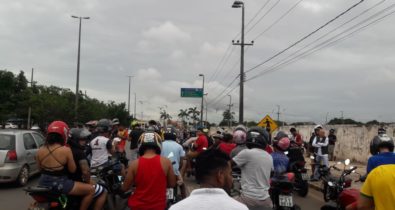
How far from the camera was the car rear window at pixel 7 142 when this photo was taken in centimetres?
1290

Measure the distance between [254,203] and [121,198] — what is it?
167 centimetres

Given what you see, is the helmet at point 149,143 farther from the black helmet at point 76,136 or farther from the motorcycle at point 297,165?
the motorcycle at point 297,165

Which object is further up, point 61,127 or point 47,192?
point 61,127

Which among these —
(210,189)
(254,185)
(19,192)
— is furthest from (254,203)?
(19,192)

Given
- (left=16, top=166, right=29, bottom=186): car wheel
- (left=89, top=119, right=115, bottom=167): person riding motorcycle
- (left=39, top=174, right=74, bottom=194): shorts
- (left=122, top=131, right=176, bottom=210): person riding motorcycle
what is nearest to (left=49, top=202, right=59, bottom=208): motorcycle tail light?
(left=39, top=174, right=74, bottom=194): shorts

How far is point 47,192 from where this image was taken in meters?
5.79

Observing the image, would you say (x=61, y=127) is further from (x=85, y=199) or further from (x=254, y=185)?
(x=254, y=185)

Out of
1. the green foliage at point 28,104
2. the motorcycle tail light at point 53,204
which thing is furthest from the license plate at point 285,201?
the green foliage at point 28,104

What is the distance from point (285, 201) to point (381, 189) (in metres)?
3.07

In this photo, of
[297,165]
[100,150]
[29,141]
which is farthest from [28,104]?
[100,150]

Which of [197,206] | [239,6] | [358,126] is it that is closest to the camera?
[197,206]

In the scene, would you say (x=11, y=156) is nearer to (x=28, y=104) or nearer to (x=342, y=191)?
(x=342, y=191)

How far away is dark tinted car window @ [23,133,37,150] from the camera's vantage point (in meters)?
13.6

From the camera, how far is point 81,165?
6.23 metres
